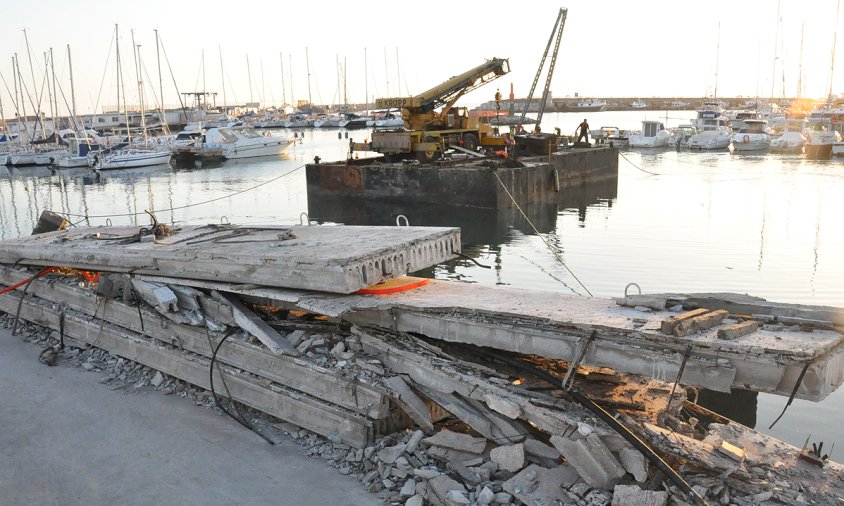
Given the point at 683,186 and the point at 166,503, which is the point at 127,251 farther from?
the point at 683,186

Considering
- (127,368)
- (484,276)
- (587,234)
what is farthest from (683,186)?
(127,368)

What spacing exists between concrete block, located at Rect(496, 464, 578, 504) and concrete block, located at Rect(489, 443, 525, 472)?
8cm

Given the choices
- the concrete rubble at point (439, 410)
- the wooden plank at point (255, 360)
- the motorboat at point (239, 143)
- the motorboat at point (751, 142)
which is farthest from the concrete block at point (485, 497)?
the motorboat at point (751, 142)

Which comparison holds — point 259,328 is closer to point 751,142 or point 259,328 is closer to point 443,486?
point 443,486

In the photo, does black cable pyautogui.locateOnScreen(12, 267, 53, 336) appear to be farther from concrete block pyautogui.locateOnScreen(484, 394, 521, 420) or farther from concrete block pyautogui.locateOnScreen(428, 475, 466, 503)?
concrete block pyautogui.locateOnScreen(484, 394, 521, 420)

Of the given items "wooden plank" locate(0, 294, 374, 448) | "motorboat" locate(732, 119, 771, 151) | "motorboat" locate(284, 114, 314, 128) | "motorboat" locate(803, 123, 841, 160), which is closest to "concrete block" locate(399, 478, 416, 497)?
"wooden plank" locate(0, 294, 374, 448)

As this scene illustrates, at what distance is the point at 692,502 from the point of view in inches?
181

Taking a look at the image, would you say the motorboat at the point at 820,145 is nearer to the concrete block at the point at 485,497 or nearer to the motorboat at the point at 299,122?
the concrete block at the point at 485,497

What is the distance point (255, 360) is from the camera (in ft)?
22.6

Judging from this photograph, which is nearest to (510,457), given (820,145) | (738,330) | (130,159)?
(738,330)

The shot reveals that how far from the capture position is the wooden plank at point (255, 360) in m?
6.03

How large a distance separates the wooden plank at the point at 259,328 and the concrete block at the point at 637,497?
322cm

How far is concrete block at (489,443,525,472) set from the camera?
5.20 meters

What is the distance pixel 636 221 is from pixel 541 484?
59.4 feet
